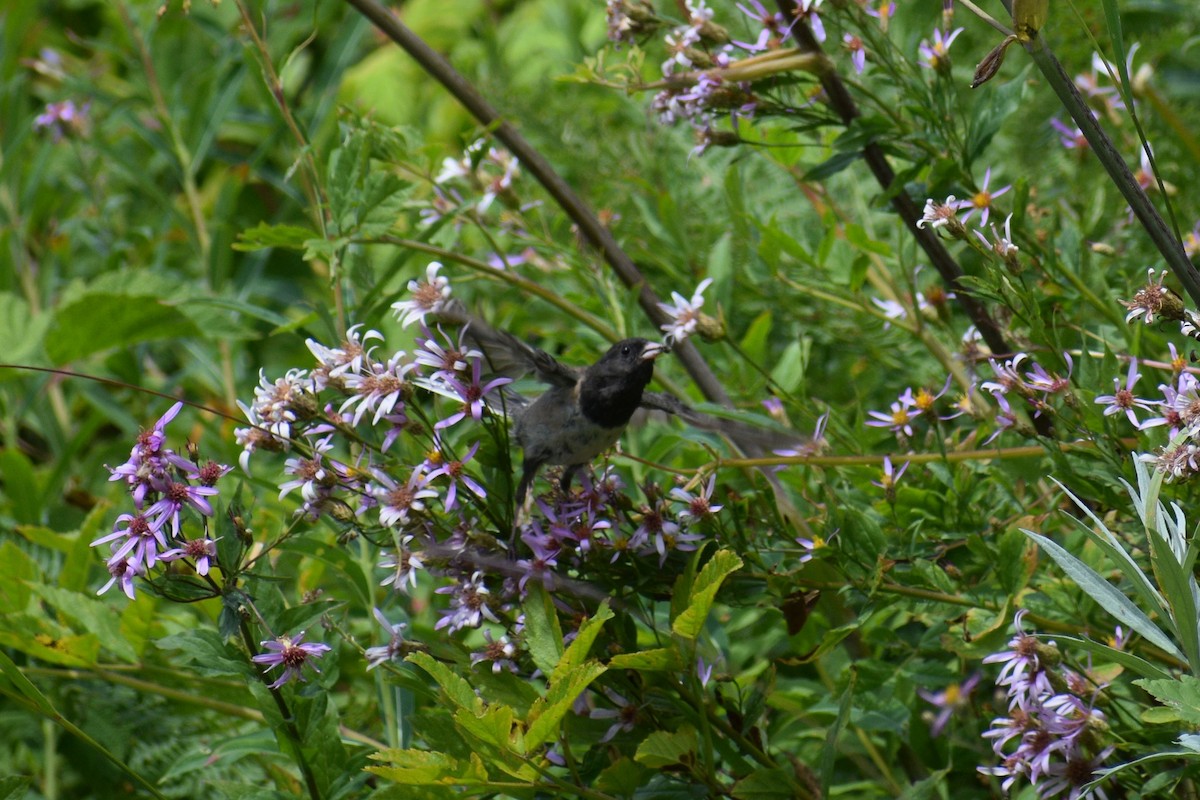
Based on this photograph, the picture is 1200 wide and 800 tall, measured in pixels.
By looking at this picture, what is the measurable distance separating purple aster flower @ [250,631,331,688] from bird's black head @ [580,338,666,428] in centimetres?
36

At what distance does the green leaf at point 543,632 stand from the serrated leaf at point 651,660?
50 millimetres

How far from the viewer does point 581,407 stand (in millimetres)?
1287

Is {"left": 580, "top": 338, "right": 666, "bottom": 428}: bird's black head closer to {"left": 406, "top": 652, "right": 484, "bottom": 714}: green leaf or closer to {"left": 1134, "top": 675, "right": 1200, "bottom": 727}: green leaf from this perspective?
{"left": 406, "top": 652, "right": 484, "bottom": 714}: green leaf

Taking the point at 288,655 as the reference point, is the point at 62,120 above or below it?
above

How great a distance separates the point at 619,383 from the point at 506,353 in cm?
13

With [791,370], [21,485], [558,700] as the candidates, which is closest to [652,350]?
[791,370]

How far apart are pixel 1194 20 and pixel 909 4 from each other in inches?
26.9

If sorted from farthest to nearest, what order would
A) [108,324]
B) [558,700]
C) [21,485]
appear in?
[108,324], [21,485], [558,700]

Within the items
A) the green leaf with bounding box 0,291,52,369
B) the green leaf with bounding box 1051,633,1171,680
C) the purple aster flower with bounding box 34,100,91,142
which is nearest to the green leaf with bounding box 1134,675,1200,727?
the green leaf with bounding box 1051,633,1171,680

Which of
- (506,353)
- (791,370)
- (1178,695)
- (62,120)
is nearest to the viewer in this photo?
(1178,695)

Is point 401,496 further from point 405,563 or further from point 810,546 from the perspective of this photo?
point 810,546

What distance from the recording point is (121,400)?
2307mm

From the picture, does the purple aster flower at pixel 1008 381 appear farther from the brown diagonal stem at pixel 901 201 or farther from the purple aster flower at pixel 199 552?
the purple aster flower at pixel 199 552

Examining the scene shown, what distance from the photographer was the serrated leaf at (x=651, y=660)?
96 centimetres
